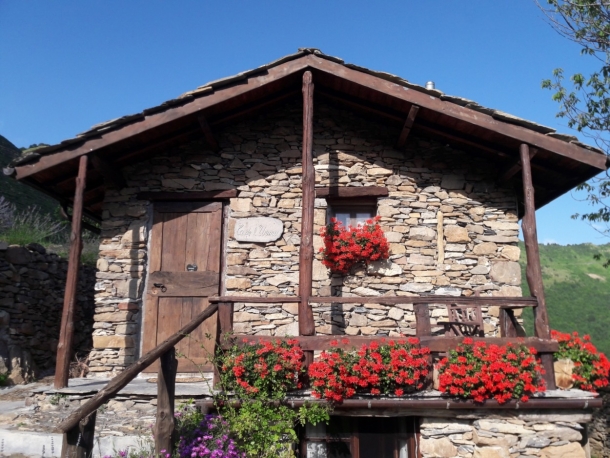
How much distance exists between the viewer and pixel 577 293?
30906 mm

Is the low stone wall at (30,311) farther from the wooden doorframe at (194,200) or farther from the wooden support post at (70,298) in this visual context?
the wooden support post at (70,298)

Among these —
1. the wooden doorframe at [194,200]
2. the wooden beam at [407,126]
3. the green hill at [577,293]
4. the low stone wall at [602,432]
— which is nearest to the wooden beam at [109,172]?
the wooden doorframe at [194,200]

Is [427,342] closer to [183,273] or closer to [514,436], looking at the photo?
[514,436]

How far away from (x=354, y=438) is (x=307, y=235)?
217 centimetres

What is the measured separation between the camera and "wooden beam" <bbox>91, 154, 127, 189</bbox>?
241 inches

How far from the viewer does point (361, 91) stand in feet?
21.2

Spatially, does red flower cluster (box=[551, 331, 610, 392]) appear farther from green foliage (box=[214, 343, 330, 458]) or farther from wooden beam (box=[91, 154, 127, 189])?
wooden beam (box=[91, 154, 127, 189])

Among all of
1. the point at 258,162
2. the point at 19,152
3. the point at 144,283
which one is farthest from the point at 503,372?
the point at 19,152

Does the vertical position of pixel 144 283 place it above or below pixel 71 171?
below

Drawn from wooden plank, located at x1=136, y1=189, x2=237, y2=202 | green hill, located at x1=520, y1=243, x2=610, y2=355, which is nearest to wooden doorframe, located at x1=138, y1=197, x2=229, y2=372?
wooden plank, located at x1=136, y1=189, x2=237, y2=202

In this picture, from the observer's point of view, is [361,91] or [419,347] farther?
[361,91]

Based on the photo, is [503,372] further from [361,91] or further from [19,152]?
[19,152]

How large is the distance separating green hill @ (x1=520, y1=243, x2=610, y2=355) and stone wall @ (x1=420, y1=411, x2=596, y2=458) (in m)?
21.3

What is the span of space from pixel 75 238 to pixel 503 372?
4.67m
